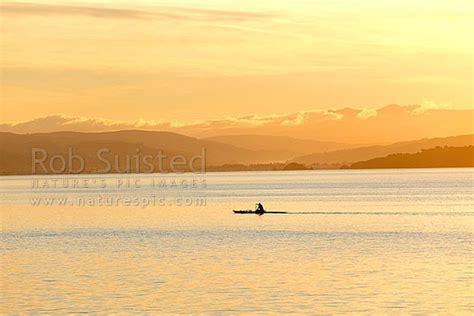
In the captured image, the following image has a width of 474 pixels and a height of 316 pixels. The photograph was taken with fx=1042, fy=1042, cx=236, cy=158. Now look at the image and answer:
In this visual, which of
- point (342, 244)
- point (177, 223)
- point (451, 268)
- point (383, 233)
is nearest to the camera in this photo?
point (451, 268)

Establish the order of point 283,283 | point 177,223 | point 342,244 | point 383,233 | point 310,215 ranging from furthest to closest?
1. point 310,215
2. point 177,223
3. point 383,233
4. point 342,244
5. point 283,283

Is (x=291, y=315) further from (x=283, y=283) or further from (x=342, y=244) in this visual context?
(x=342, y=244)

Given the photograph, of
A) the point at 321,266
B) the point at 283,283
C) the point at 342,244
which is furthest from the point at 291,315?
the point at 342,244

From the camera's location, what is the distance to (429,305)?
40438 millimetres

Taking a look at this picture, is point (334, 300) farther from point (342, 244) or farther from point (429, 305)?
point (342, 244)

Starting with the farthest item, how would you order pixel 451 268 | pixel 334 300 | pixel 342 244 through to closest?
pixel 342 244
pixel 451 268
pixel 334 300

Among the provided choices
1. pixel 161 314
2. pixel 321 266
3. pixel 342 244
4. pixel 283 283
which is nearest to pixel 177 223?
pixel 342 244

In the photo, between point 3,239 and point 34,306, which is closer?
point 34,306

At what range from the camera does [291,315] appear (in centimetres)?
3834

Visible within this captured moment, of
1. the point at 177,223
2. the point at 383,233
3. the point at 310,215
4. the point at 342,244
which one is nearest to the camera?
the point at 342,244

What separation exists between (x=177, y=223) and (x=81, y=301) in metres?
61.2

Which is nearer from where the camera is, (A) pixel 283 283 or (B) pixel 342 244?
(A) pixel 283 283

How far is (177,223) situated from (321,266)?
50.0m

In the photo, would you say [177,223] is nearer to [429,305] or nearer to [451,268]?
[451,268]
